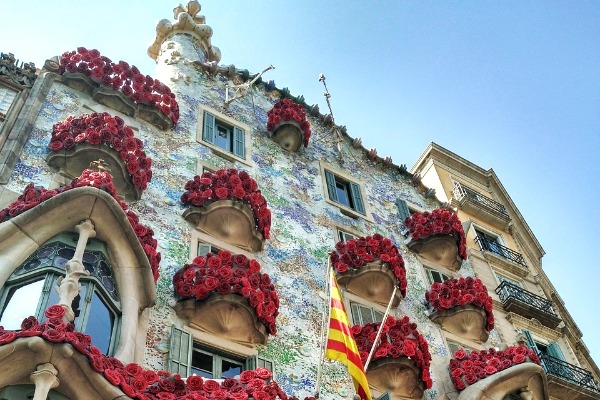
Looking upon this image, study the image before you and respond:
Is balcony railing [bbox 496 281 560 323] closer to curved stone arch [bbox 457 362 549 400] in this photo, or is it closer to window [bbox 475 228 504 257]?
window [bbox 475 228 504 257]

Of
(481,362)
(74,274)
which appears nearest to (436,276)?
(481,362)

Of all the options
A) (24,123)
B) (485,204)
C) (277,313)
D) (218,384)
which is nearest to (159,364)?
(218,384)

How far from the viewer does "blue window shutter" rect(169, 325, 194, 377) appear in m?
12.1

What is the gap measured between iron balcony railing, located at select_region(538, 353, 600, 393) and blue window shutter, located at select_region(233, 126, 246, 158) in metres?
10.1

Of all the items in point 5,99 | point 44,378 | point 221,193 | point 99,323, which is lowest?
point 44,378

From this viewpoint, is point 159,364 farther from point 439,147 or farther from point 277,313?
point 439,147

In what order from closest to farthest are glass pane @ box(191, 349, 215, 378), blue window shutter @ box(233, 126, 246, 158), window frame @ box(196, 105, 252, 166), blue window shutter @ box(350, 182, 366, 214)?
glass pane @ box(191, 349, 215, 378), window frame @ box(196, 105, 252, 166), blue window shutter @ box(233, 126, 246, 158), blue window shutter @ box(350, 182, 366, 214)

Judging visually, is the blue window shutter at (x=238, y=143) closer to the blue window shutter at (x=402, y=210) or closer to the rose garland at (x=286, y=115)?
the rose garland at (x=286, y=115)

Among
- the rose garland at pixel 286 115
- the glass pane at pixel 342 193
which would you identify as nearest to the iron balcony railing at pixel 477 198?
the glass pane at pixel 342 193

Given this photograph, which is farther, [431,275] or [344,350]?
[431,275]

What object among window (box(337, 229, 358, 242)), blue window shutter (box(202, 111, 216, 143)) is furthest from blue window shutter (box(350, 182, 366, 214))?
blue window shutter (box(202, 111, 216, 143))

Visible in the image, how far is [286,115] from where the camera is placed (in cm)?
2112

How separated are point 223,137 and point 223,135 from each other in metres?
0.11

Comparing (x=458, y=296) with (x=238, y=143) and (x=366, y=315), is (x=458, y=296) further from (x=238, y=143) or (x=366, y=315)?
(x=238, y=143)
